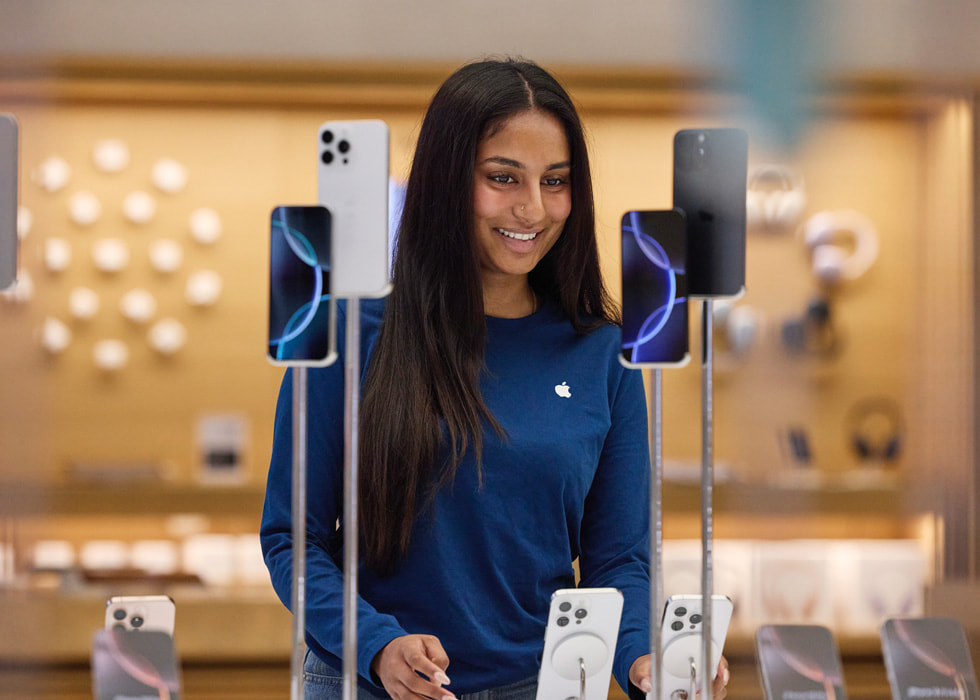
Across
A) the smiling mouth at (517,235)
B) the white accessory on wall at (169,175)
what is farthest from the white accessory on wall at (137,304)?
the smiling mouth at (517,235)

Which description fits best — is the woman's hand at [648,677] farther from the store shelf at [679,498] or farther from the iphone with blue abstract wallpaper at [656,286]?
the store shelf at [679,498]

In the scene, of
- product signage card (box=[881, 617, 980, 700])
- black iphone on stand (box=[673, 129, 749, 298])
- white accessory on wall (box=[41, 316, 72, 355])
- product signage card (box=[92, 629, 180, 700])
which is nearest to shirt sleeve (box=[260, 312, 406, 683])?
product signage card (box=[92, 629, 180, 700])

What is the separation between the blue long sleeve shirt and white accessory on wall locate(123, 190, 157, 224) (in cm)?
280

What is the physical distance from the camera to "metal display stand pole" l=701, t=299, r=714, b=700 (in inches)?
35.6

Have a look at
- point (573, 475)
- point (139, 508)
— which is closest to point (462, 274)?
point (573, 475)

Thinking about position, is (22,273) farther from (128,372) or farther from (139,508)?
(139,508)

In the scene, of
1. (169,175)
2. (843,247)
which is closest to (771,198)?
(843,247)

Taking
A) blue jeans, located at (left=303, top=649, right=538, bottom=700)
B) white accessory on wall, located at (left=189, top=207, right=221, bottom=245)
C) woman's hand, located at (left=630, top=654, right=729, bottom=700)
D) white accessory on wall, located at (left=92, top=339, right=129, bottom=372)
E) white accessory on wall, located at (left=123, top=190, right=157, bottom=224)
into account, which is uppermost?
white accessory on wall, located at (left=123, top=190, right=157, bottom=224)

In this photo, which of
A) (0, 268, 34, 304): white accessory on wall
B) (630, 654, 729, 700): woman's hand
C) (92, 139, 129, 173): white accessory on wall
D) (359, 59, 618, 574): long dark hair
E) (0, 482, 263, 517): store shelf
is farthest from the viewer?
(92, 139, 129, 173): white accessory on wall

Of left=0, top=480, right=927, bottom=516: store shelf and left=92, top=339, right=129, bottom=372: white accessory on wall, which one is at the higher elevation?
left=92, top=339, right=129, bottom=372: white accessory on wall

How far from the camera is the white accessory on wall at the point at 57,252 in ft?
12.3

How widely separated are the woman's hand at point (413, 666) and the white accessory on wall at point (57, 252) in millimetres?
3106

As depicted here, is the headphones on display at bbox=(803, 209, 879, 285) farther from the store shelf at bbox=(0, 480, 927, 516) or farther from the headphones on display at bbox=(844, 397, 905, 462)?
the store shelf at bbox=(0, 480, 927, 516)

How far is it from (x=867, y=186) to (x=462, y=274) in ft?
10.1
